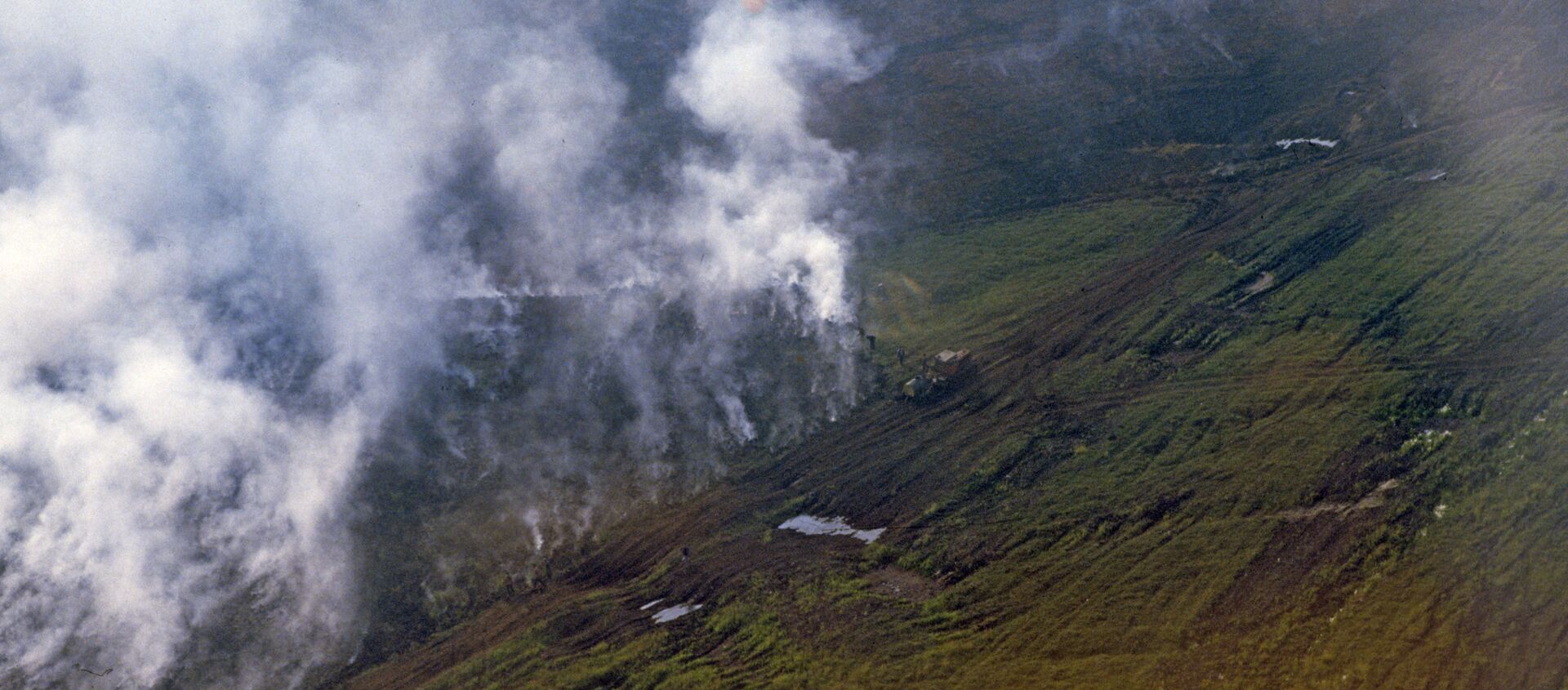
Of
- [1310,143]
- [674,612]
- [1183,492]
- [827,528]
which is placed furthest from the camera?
[1310,143]

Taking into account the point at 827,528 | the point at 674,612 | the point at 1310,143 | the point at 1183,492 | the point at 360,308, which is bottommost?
the point at 1183,492

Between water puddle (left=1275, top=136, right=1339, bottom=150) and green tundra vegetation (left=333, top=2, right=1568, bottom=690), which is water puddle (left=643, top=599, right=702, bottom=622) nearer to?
green tundra vegetation (left=333, top=2, right=1568, bottom=690)

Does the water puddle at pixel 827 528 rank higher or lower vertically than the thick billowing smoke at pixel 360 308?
lower

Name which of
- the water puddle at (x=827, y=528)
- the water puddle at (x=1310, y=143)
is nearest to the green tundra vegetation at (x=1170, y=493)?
the water puddle at (x=827, y=528)

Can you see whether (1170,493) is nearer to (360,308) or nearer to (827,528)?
(827,528)

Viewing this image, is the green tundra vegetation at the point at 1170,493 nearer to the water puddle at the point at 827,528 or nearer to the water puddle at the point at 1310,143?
the water puddle at the point at 827,528

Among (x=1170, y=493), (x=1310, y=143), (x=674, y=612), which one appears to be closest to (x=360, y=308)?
(x=674, y=612)

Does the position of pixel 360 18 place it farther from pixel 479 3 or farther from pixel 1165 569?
pixel 1165 569
